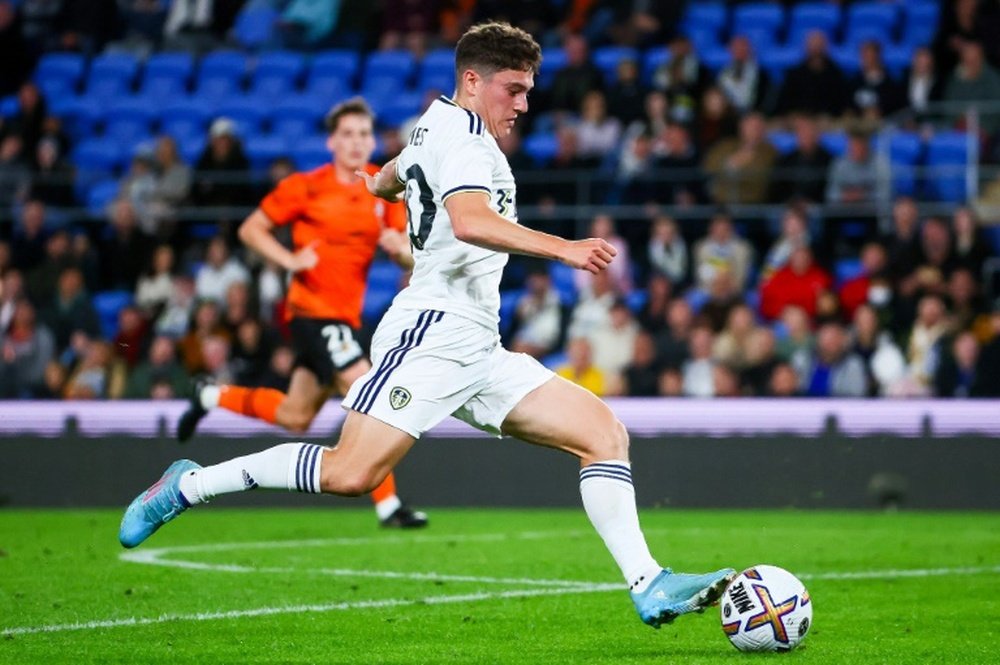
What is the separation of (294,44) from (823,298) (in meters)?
9.15

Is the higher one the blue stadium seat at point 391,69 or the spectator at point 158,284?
the blue stadium seat at point 391,69

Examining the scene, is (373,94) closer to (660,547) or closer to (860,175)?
(860,175)

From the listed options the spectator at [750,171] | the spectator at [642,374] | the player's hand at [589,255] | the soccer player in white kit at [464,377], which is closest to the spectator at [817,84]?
the spectator at [750,171]

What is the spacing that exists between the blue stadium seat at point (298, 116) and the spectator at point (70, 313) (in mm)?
3842

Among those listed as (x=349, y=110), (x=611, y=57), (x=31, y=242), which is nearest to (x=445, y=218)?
(x=349, y=110)

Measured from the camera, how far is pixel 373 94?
19859 millimetres

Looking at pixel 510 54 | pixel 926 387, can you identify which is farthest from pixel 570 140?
pixel 510 54

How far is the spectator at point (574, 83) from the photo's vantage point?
18.0 metres

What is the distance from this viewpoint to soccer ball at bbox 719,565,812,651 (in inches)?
230

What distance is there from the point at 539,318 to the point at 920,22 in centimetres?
589

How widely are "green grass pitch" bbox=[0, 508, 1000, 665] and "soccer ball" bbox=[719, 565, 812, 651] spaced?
0.21 ft

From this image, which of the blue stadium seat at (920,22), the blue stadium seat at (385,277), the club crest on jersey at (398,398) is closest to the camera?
the club crest on jersey at (398,398)

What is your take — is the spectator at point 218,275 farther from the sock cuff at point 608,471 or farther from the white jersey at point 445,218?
the sock cuff at point 608,471

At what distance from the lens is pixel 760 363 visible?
1438 cm
